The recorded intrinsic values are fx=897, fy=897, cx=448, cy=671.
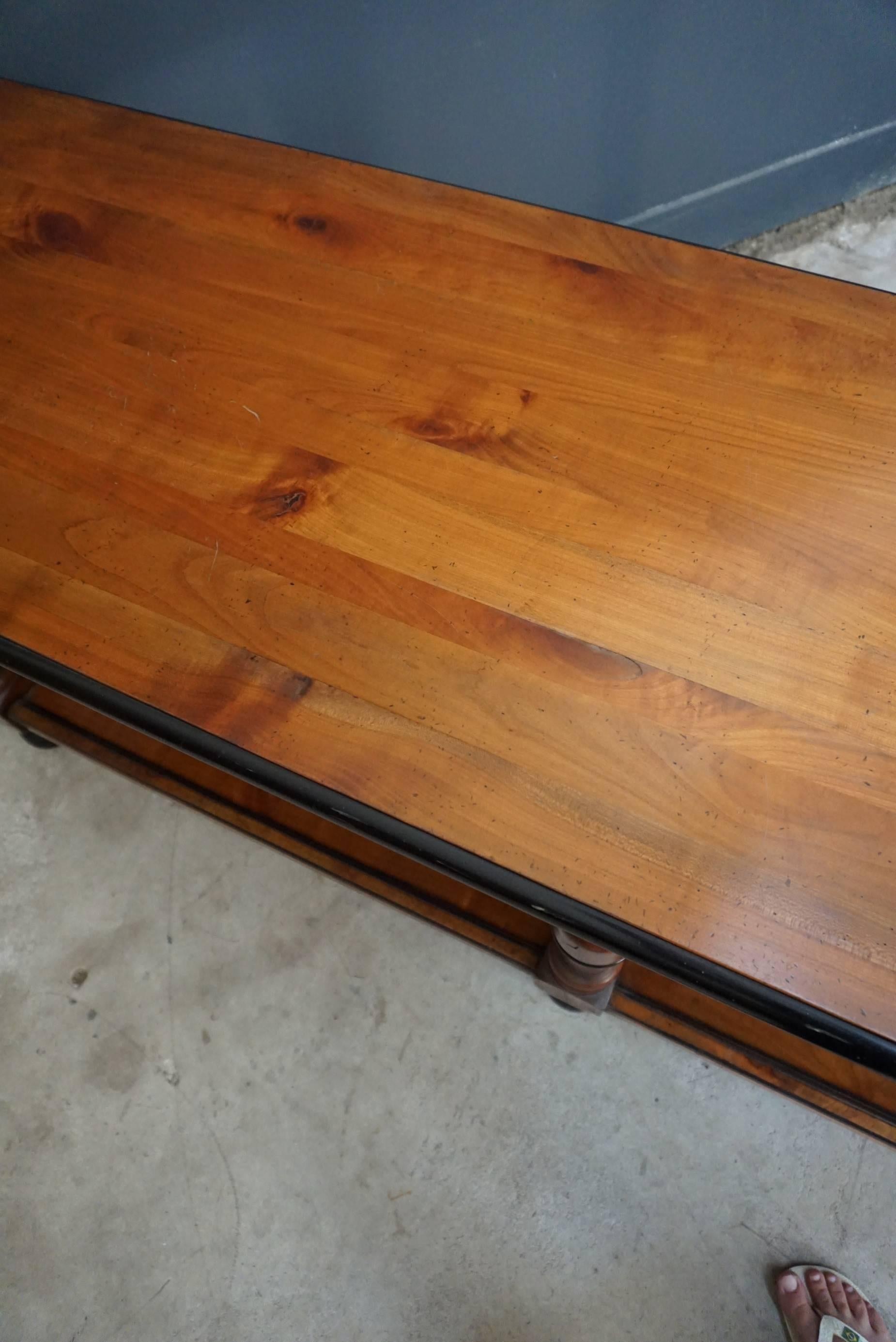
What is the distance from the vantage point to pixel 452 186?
0.90 metres

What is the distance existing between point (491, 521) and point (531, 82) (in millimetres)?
793

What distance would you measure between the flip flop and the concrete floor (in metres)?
0.02

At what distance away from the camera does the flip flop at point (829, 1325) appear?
0.85 meters

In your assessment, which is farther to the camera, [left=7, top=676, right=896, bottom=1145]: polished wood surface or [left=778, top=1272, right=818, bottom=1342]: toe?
[left=778, top=1272, right=818, bottom=1342]: toe

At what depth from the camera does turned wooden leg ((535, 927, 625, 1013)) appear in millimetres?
764

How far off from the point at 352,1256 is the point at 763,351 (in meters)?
0.98

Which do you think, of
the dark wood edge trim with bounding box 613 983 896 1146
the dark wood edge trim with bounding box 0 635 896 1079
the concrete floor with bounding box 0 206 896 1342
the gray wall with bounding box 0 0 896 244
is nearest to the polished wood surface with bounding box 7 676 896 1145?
the dark wood edge trim with bounding box 613 983 896 1146

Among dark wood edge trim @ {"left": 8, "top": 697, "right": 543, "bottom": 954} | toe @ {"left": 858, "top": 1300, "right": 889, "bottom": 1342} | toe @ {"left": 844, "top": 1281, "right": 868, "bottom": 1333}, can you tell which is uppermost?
dark wood edge trim @ {"left": 8, "top": 697, "right": 543, "bottom": 954}

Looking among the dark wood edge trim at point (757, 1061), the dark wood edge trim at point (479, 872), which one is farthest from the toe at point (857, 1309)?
the dark wood edge trim at point (479, 872)

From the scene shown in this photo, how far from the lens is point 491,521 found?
0.72 m

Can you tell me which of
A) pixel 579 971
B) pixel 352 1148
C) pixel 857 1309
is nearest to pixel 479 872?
pixel 579 971

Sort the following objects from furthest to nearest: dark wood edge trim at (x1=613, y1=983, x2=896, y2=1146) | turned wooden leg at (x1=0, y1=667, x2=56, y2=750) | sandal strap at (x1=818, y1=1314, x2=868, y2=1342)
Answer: turned wooden leg at (x1=0, y1=667, x2=56, y2=750) < sandal strap at (x1=818, y1=1314, x2=868, y2=1342) < dark wood edge trim at (x1=613, y1=983, x2=896, y2=1146)

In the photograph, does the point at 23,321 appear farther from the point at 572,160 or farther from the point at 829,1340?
the point at 829,1340

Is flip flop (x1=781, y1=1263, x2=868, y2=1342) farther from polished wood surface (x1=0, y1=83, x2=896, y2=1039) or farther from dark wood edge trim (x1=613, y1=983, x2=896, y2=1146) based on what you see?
polished wood surface (x1=0, y1=83, x2=896, y2=1039)
